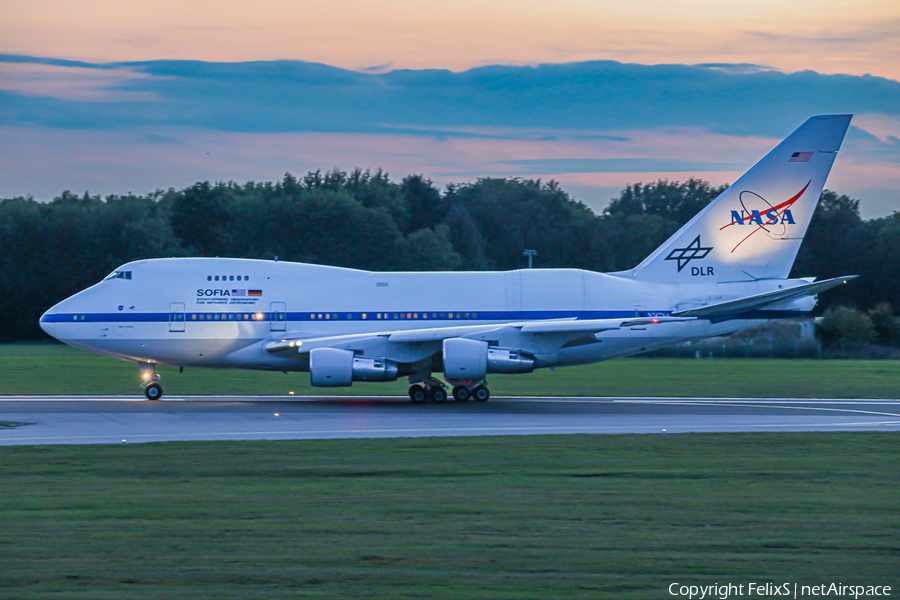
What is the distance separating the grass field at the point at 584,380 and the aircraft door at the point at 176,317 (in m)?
3.54

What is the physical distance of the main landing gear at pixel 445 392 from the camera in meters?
26.5

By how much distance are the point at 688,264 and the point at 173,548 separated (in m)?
21.4

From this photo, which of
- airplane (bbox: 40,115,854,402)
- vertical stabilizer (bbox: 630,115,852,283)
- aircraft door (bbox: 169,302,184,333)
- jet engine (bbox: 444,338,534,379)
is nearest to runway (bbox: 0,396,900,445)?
jet engine (bbox: 444,338,534,379)

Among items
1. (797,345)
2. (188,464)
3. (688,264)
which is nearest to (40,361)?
(688,264)

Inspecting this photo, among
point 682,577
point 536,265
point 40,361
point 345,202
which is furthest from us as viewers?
point 536,265

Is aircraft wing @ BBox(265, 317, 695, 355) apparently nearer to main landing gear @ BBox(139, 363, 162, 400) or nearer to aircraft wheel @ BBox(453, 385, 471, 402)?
aircraft wheel @ BBox(453, 385, 471, 402)

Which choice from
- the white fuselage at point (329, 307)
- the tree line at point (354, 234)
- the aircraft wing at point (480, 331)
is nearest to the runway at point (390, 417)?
the white fuselage at point (329, 307)

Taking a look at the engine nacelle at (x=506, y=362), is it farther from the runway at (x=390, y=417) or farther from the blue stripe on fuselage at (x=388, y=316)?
the blue stripe on fuselage at (x=388, y=316)

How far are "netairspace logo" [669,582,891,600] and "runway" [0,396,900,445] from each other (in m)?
11.2

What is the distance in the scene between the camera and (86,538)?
9.66m

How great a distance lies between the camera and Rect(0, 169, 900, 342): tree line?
72.2 meters

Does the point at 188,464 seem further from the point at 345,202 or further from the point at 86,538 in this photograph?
the point at 345,202

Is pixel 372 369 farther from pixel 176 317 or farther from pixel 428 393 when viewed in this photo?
pixel 176 317

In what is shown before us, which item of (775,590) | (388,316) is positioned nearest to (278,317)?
(388,316)
